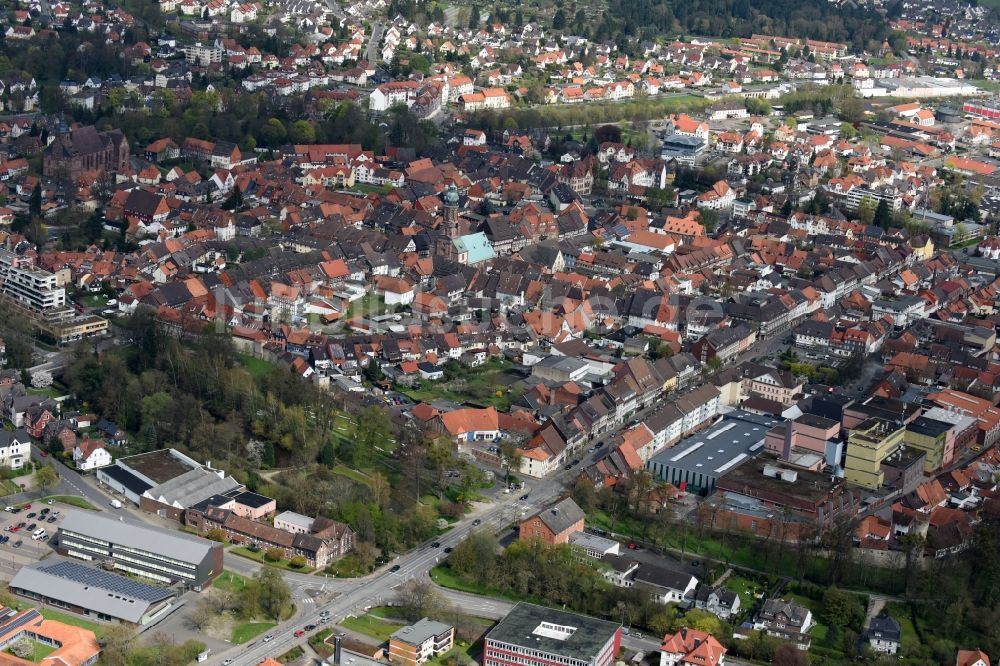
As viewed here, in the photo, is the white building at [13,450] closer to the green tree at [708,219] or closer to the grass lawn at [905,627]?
the grass lawn at [905,627]

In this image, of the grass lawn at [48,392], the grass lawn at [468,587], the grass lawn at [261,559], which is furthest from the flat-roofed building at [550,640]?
the grass lawn at [48,392]

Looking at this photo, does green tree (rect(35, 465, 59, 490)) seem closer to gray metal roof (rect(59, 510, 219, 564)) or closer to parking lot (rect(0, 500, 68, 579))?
parking lot (rect(0, 500, 68, 579))

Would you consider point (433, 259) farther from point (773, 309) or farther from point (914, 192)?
point (914, 192)

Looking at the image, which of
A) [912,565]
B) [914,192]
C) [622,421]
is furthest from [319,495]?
[914,192]

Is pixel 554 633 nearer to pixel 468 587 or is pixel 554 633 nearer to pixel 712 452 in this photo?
pixel 468 587

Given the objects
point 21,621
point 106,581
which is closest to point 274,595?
point 106,581

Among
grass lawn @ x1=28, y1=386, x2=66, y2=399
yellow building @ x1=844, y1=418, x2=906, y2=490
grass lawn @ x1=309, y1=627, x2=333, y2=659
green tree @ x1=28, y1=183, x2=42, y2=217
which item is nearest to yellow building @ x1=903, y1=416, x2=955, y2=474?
Answer: yellow building @ x1=844, y1=418, x2=906, y2=490
